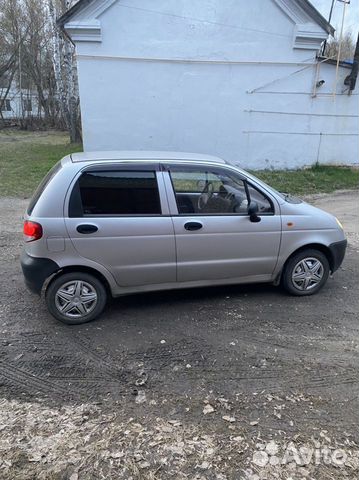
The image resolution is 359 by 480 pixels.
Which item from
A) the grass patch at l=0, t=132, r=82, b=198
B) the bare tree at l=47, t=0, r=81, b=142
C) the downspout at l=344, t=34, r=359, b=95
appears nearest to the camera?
the grass patch at l=0, t=132, r=82, b=198

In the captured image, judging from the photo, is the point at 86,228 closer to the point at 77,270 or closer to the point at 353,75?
the point at 77,270

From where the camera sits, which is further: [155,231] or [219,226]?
[219,226]

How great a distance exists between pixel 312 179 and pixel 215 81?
458cm

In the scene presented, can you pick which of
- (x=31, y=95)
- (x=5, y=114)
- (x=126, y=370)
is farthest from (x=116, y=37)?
(x=5, y=114)

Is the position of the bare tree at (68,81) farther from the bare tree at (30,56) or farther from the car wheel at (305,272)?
the car wheel at (305,272)

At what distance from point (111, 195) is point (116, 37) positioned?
33.6 feet

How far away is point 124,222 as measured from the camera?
3.94 metres

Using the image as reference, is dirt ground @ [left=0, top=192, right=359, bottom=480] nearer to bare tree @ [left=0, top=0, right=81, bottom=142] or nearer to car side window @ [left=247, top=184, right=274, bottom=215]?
car side window @ [left=247, top=184, right=274, bottom=215]

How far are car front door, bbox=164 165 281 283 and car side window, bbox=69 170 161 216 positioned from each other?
208 mm

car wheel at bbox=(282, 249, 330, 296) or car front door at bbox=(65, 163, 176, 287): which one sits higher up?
car front door at bbox=(65, 163, 176, 287)

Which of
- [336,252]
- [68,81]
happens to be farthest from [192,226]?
[68,81]

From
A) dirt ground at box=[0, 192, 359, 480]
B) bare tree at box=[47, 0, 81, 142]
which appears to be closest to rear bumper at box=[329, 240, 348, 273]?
dirt ground at box=[0, 192, 359, 480]

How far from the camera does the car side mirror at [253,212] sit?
4.24 meters

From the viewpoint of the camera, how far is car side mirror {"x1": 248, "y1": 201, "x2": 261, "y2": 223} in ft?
13.9
